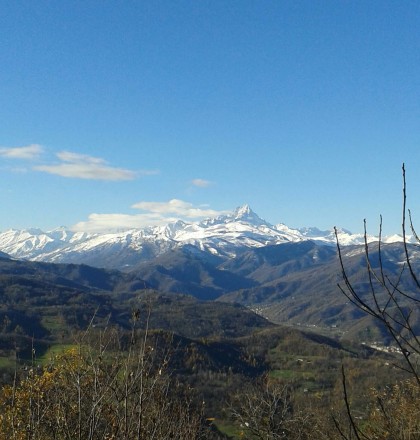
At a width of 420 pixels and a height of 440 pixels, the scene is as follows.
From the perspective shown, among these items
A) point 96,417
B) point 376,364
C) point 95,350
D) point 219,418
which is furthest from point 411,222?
point 376,364

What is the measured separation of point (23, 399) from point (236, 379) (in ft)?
466

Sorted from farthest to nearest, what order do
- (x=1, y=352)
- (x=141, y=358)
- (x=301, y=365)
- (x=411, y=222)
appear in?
(x=301, y=365), (x=1, y=352), (x=141, y=358), (x=411, y=222)

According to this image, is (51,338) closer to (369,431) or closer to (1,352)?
(1,352)

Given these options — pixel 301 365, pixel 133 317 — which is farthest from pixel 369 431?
pixel 301 365

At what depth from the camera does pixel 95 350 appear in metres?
8.75

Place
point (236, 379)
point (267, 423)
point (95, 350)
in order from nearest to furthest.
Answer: point (95, 350) → point (267, 423) → point (236, 379)

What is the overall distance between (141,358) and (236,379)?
157m

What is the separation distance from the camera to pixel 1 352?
127312 millimetres

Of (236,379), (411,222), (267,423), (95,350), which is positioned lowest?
(236,379)

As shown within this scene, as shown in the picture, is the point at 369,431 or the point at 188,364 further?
the point at 188,364

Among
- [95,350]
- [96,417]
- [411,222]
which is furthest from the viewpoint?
[95,350]

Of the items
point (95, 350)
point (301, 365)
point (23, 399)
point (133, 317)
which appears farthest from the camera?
point (301, 365)

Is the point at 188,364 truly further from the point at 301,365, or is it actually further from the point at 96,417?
the point at 96,417

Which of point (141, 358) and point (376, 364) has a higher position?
point (141, 358)
